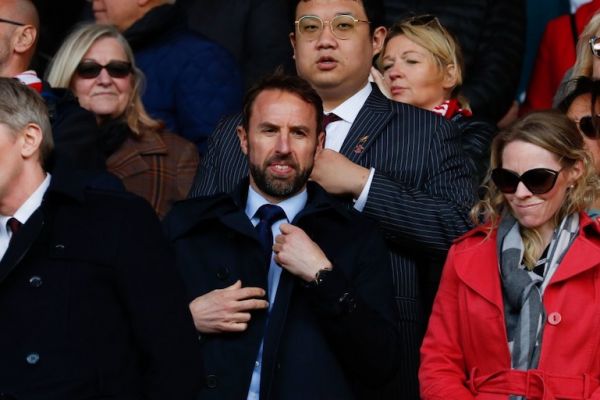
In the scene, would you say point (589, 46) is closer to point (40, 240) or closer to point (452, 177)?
point (452, 177)

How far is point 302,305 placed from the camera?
17.9ft

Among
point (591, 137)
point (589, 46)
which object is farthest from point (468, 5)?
point (591, 137)

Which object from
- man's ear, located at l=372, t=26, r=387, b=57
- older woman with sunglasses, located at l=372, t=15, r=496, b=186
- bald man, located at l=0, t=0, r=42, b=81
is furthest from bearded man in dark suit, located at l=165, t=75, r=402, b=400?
bald man, located at l=0, t=0, r=42, b=81

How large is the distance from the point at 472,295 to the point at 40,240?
5.33ft

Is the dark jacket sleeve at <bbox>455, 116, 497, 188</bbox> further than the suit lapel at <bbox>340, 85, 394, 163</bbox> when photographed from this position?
Yes

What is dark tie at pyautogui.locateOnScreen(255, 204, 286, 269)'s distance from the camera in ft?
18.4

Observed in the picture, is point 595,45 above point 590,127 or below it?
above

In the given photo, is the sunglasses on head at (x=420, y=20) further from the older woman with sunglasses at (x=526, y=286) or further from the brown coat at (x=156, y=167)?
the older woman with sunglasses at (x=526, y=286)

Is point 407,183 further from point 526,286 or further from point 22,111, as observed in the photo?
point 22,111

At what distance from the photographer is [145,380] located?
15.7ft

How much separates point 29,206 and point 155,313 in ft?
1.75

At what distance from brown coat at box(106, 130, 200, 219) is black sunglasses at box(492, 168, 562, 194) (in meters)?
1.96

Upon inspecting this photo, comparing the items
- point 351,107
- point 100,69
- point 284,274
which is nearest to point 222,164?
point 351,107

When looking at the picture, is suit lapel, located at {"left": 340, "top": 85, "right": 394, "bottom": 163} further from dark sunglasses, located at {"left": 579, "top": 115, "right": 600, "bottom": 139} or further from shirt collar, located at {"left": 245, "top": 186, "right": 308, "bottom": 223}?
dark sunglasses, located at {"left": 579, "top": 115, "right": 600, "bottom": 139}
